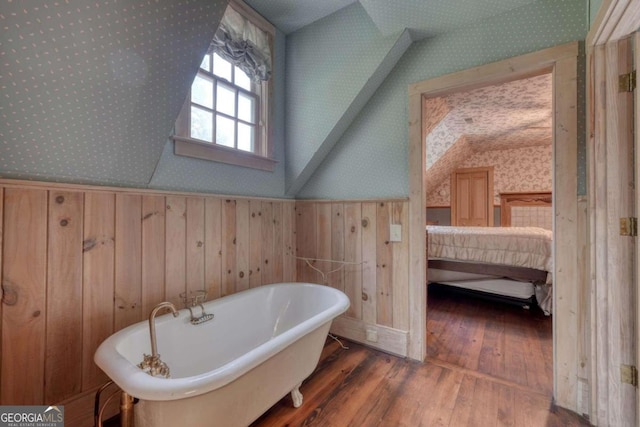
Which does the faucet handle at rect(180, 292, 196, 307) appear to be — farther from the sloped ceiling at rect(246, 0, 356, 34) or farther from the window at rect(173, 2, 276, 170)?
the sloped ceiling at rect(246, 0, 356, 34)

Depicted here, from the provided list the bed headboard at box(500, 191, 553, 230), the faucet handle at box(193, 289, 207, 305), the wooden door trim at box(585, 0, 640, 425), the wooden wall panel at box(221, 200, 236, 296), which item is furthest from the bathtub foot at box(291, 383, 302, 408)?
the bed headboard at box(500, 191, 553, 230)

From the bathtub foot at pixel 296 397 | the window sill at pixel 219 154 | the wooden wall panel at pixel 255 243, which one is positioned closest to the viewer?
the bathtub foot at pixel 296 397

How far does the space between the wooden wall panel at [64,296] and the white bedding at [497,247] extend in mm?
3176

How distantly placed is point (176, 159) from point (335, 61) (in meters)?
1.40

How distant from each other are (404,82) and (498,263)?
211 centimetres

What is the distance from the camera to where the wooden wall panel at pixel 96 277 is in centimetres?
132

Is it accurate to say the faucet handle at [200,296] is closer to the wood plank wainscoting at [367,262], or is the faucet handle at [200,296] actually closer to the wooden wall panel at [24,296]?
the wooden wall panel at [24,296]

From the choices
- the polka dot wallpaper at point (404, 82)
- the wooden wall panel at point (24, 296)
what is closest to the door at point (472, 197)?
the polka dot wallpaper at point (404, 82)

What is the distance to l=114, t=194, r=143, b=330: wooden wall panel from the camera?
1.42 metres

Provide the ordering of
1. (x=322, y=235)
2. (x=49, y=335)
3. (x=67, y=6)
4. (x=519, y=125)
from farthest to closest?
(x=519, y=125) → (x=322, y=235) → (x=49, y=335) → (x=67, y=6)

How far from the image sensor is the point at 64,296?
1.25 metres

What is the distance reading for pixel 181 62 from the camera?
136 centimetres

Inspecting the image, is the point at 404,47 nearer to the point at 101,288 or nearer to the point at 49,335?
the point at 101,288

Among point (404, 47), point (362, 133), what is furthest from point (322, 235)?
point (404, 47)
